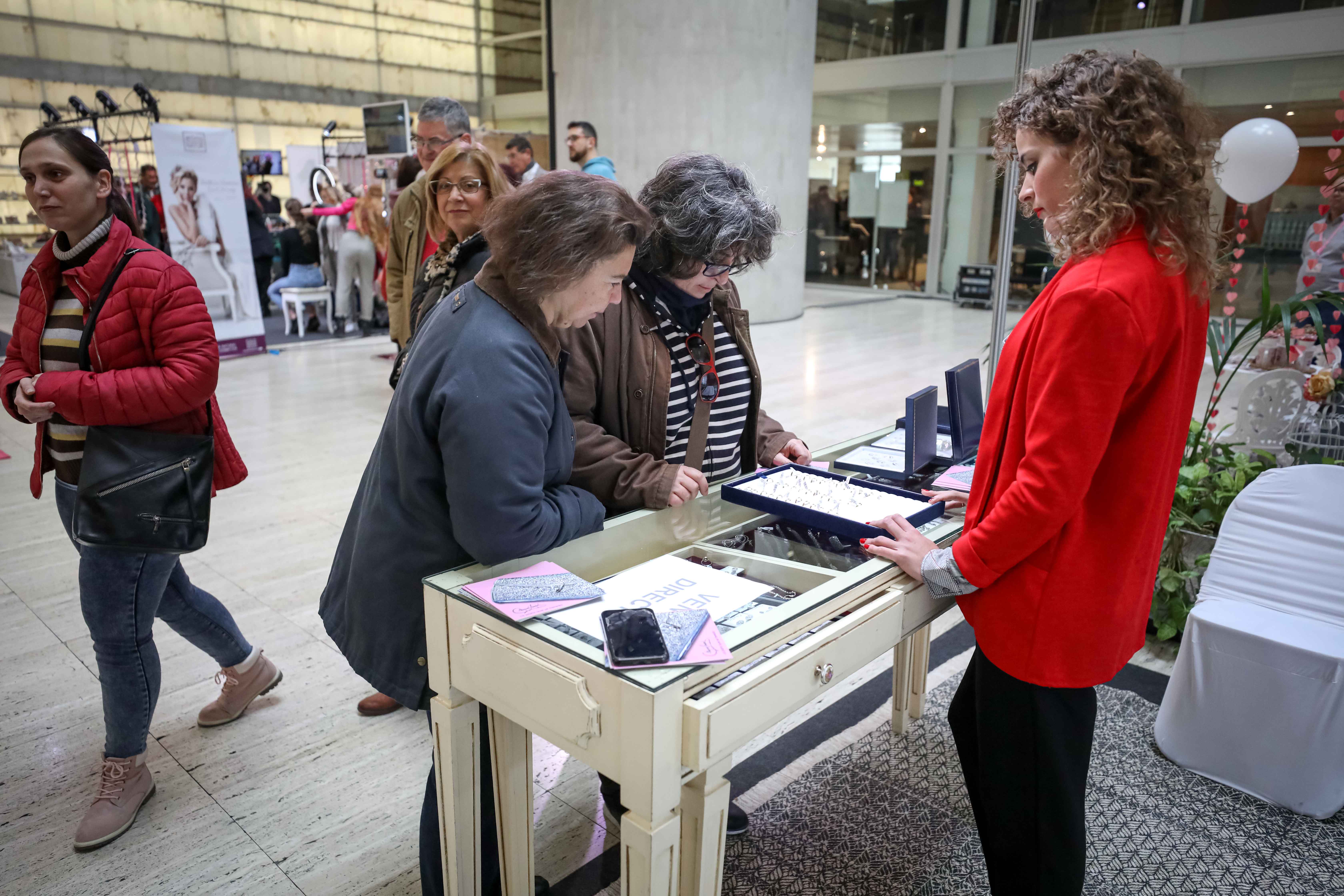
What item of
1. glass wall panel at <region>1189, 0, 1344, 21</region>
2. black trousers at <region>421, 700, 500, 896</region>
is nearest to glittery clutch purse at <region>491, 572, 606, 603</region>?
black trousers at <region>421, 700, 500, 896</region>

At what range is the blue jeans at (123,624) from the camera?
6.52 ft

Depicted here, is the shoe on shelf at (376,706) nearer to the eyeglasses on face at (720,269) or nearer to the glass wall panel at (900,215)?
the eyeglasses on face at (720,269)

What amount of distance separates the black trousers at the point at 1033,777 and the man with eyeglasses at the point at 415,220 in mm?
2631

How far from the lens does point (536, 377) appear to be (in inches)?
52.1

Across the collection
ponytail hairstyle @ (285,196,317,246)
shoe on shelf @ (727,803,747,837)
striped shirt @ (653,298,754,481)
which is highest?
ponytail hairstyle @ (285,196,317,246)

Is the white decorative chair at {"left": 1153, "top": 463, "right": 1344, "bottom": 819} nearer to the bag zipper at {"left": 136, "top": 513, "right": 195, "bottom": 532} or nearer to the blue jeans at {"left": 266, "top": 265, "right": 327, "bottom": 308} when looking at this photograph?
the bag zipper at {"left": 136, "top": 513, "right": 195, "bottom": 532}

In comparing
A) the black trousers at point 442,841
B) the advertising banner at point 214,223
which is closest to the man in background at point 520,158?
the advertising banner at point 214,223

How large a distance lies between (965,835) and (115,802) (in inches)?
80.0

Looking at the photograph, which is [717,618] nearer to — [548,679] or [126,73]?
[548,679]

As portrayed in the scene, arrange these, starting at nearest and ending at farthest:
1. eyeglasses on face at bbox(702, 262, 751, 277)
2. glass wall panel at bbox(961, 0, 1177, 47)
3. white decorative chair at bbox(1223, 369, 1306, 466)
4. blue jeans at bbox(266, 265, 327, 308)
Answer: eyeglasses on face at bbox(702, 262, 751, 277) → white decorative chair at bbox(1223, 369, 1306, 466) → glass wall panel at bbox(961, 0, 1177, 47) → blue jeans at bbox(266, 265, 327, 308)

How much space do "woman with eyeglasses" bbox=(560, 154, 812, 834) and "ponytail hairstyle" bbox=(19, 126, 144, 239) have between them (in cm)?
110

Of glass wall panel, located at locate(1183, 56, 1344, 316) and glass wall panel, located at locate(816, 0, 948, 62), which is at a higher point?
glass wall panel, located at locate(816, 0, 948, 62)

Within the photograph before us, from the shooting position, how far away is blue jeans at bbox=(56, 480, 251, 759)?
1988 millimetres

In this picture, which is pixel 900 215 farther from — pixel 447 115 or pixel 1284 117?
pixel 447 115
